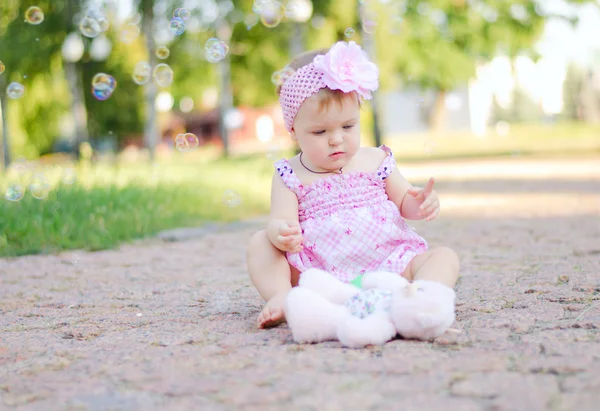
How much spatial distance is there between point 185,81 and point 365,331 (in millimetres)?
16014

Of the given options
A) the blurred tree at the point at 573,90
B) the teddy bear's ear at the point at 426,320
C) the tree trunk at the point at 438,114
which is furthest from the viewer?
the blurred tree at the point at 573,90

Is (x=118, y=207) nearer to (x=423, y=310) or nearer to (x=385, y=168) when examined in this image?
(x=385, y=168)

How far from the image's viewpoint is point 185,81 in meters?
17.6

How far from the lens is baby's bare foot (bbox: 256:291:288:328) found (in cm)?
250

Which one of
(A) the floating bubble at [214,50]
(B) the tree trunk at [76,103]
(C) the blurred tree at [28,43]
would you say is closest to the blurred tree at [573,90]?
(B) the tree trunk at [76,103]

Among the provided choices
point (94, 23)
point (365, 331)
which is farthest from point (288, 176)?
point (94, 23)

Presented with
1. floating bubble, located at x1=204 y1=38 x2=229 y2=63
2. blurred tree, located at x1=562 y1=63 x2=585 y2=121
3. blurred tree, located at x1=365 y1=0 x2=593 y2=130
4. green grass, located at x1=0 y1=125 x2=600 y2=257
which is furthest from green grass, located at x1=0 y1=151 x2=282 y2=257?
blurred tree, located at x1=562 y1=63 x2=585 y2=121

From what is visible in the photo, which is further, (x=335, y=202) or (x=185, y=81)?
(x=185, y=81)

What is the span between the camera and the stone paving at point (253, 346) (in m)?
1.78

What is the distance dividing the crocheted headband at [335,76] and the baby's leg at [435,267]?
60 centimetres

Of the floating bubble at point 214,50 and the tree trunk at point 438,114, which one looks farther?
the tree trunk at point 438,114

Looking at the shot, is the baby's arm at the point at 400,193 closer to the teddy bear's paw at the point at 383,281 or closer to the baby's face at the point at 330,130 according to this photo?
the baby's face at the point at 330,130

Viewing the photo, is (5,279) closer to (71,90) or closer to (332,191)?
(332,191)

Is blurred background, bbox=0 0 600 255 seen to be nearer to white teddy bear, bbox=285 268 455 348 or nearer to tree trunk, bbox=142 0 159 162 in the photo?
tree trunk, bbox=142 0 159 162
